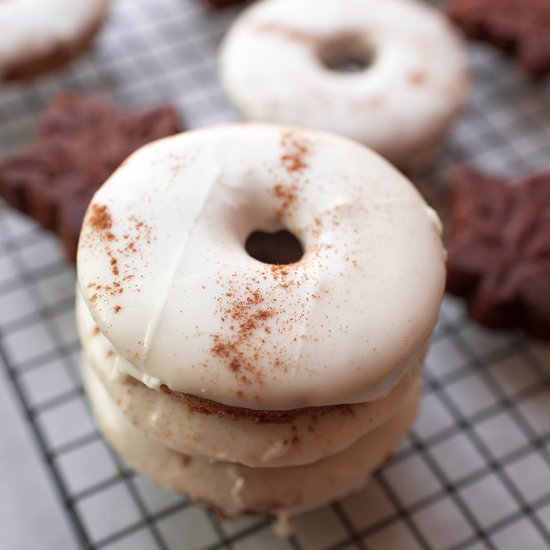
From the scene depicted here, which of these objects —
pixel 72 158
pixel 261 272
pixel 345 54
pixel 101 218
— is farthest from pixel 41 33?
pixel 261 272

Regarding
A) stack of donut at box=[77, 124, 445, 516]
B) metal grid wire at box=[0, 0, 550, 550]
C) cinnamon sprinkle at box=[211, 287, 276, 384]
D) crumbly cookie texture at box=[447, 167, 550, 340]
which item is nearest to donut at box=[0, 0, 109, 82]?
metal grid wire at box=[0, 0, 550, 550]

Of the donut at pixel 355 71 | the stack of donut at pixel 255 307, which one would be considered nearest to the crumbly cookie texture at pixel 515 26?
the donut at pixel 355 71

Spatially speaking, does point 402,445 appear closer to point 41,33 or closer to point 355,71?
point 355,71

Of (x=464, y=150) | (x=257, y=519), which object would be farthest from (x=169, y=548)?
(x=464, y=150)

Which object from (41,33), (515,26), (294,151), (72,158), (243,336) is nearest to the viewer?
(243,336)

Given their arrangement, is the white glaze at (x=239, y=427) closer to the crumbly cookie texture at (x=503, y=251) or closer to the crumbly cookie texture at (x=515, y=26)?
the crumbly cookie texture at (x=503, y=251)

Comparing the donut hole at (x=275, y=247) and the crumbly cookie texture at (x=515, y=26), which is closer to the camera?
the donut hole at (x=275, y=247)

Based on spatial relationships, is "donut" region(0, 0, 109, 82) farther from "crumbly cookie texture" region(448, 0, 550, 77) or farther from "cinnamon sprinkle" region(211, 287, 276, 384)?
"cinnamon sprinkle" region(211, 287, 276, 384)
